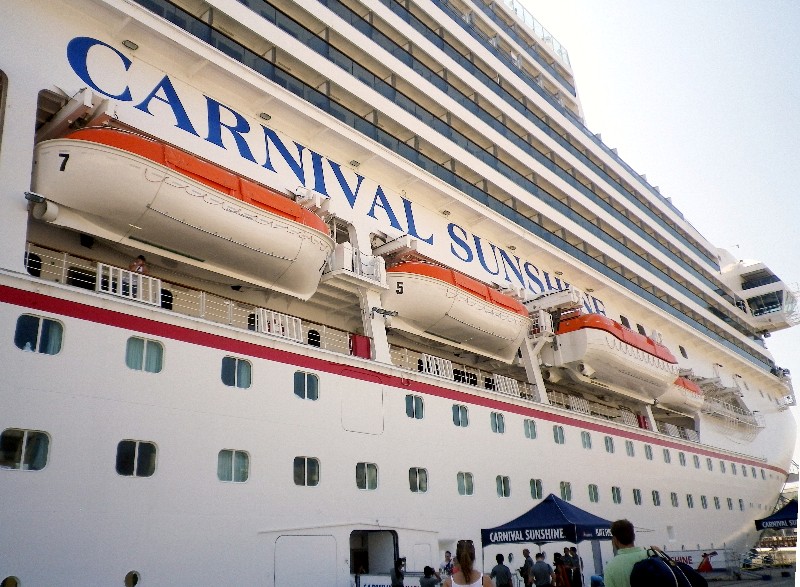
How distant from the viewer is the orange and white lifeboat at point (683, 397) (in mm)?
25125

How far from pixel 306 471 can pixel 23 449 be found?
433cm

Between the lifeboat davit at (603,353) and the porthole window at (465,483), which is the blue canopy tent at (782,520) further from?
the porthole window at (465,483)

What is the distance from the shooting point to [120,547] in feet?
27.1

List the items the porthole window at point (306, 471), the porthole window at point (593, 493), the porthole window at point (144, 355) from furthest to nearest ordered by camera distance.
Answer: the porthole window at point (593, 493) → the porthole window at point (306, 471) → the porthole window at point (144, 355)

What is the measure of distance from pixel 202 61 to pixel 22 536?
903 centimetres

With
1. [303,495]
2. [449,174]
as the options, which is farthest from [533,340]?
[303,495]

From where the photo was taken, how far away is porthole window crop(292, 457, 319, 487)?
10.7 m

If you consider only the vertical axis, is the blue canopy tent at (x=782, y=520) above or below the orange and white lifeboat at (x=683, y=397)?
below

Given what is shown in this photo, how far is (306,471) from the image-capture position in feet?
35.7

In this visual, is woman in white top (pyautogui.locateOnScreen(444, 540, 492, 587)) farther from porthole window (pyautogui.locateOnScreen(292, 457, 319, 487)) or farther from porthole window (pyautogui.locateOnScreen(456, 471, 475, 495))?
porthole window (pyautogui.locateOnScreen(456, 471, 475, 495))

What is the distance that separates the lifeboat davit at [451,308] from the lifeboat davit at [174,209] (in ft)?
8.52

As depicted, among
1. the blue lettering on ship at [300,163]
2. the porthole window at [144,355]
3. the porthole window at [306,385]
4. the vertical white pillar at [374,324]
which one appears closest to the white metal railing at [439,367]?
the vertical white pillar at [374,324]

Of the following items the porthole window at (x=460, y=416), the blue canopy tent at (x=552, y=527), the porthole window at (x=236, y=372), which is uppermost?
the porthole window at (x=236, y=372)

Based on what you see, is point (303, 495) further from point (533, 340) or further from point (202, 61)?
point (533, 340)
